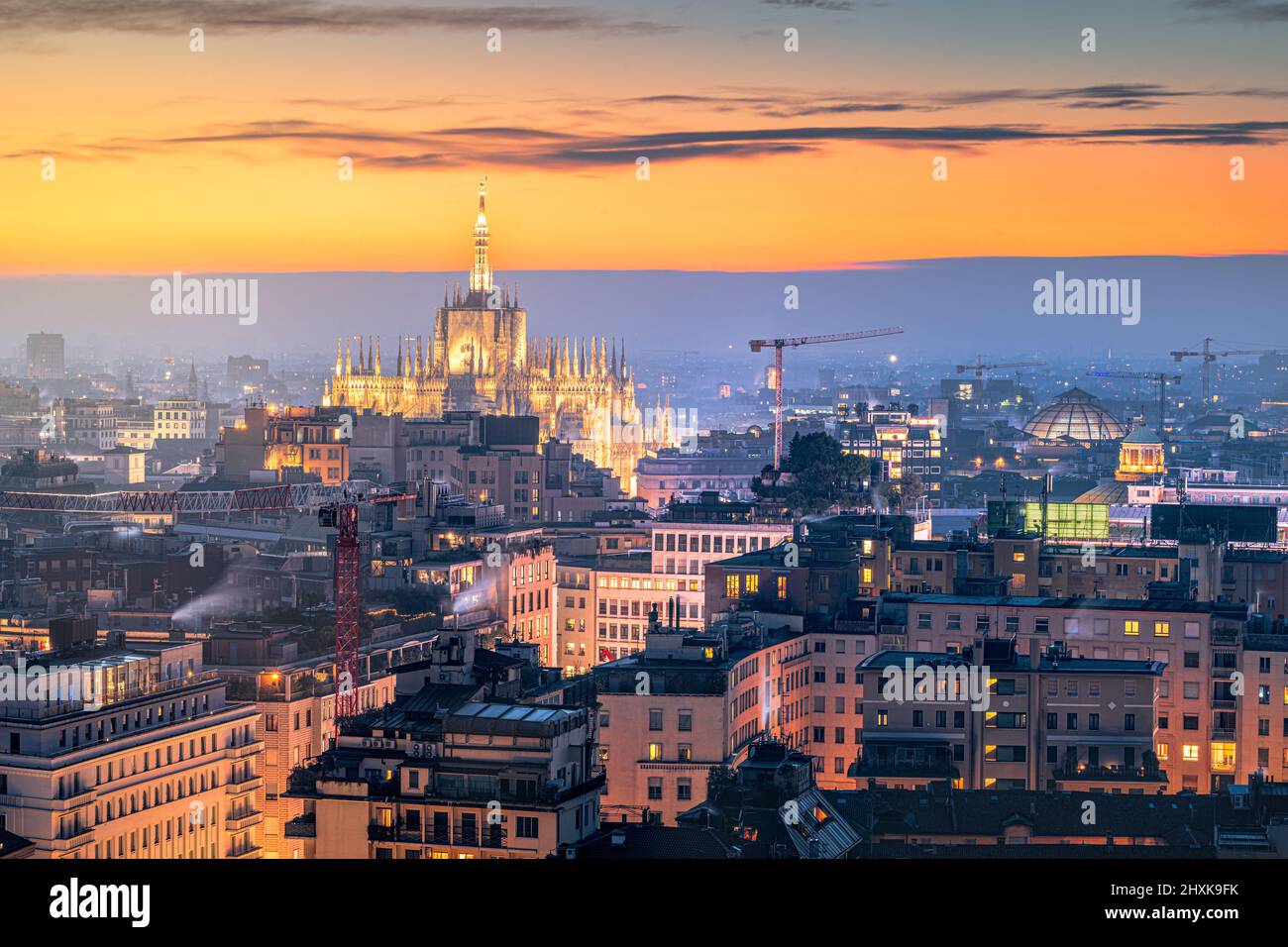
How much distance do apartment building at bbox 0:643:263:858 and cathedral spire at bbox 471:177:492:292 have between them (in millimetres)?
100230

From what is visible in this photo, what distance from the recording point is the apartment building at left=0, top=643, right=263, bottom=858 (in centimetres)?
3684

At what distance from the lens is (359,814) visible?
107 feet

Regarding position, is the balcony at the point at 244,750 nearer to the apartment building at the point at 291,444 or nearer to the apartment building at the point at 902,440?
the apartment building at the point at 291,444

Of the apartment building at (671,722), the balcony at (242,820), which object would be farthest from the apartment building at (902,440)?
the balcony at (242,820)

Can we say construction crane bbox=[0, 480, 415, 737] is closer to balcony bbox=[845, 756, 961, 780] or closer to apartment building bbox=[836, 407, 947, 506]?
balcony bbox=[845, 756, 961, 780]

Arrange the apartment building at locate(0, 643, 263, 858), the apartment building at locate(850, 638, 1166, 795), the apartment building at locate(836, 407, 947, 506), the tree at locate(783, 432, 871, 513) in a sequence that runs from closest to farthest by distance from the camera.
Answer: the apartment building at locate(0, 643, 263, 858)
the apartment building at locate(850, 638, 1166, 795)
the tree at locate(783, 432, 871, 513)
the apartment building at locate(836, 407, 947, 506)

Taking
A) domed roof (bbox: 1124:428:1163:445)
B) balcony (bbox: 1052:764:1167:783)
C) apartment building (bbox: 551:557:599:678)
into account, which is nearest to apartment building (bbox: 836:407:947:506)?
domed roof (bbox: 1124:428:1163:445)

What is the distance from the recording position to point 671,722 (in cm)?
4528

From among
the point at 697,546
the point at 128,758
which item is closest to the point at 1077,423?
the point at 697,546

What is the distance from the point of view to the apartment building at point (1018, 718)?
46219 millimetres

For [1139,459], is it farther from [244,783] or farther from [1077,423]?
[244,783]

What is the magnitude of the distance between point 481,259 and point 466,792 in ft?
381
